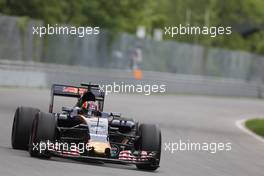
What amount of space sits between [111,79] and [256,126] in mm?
13720

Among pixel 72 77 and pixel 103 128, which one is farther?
pixel 72 77

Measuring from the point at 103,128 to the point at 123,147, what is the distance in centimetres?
40

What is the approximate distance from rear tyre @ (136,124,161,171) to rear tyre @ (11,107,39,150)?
63.9 inches

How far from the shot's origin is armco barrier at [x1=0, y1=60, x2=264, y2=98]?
111 feet

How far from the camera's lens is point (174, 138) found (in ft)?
64.3

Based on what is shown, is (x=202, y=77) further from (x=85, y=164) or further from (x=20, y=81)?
(x=85, y=164)

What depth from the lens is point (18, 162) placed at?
40.0 ft

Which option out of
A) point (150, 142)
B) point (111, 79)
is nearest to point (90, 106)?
point (150, 142)

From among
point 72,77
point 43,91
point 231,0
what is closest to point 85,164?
point 43,91

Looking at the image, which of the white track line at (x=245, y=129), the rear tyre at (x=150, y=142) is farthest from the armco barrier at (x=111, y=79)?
the rear tyre at (x=150, y=142)

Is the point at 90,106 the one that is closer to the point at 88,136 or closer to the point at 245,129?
the point at 88,136

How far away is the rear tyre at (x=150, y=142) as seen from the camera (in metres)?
13.4

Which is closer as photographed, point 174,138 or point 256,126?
point 174,138

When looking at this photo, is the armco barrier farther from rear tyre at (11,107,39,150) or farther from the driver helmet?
the driver helmet
